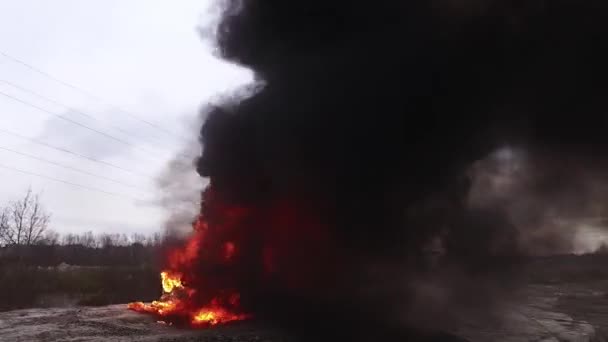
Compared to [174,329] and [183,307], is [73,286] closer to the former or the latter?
[183,307]

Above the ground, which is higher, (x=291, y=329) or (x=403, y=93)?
(x=403, y=93)

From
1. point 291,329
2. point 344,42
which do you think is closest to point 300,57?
point 344,42

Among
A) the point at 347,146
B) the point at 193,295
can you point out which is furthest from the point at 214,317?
the point at 347,146

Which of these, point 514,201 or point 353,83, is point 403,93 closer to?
point 353,83

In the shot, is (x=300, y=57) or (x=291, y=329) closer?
(x=291, y=329)

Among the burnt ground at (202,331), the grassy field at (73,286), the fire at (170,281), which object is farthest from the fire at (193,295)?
the grassy field at (73,286)

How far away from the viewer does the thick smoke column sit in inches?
792

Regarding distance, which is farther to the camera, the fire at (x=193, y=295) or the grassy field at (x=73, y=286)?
the grassy field at (x=73, y=286)

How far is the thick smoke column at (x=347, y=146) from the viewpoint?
20.1m

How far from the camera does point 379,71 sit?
67.8 feet

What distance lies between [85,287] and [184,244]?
18563 mm

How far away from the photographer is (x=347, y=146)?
21.0 m

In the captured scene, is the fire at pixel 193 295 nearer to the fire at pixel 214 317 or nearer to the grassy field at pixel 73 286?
the fire at pixel 214 317

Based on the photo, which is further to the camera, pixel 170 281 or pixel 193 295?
pixel 170 281
